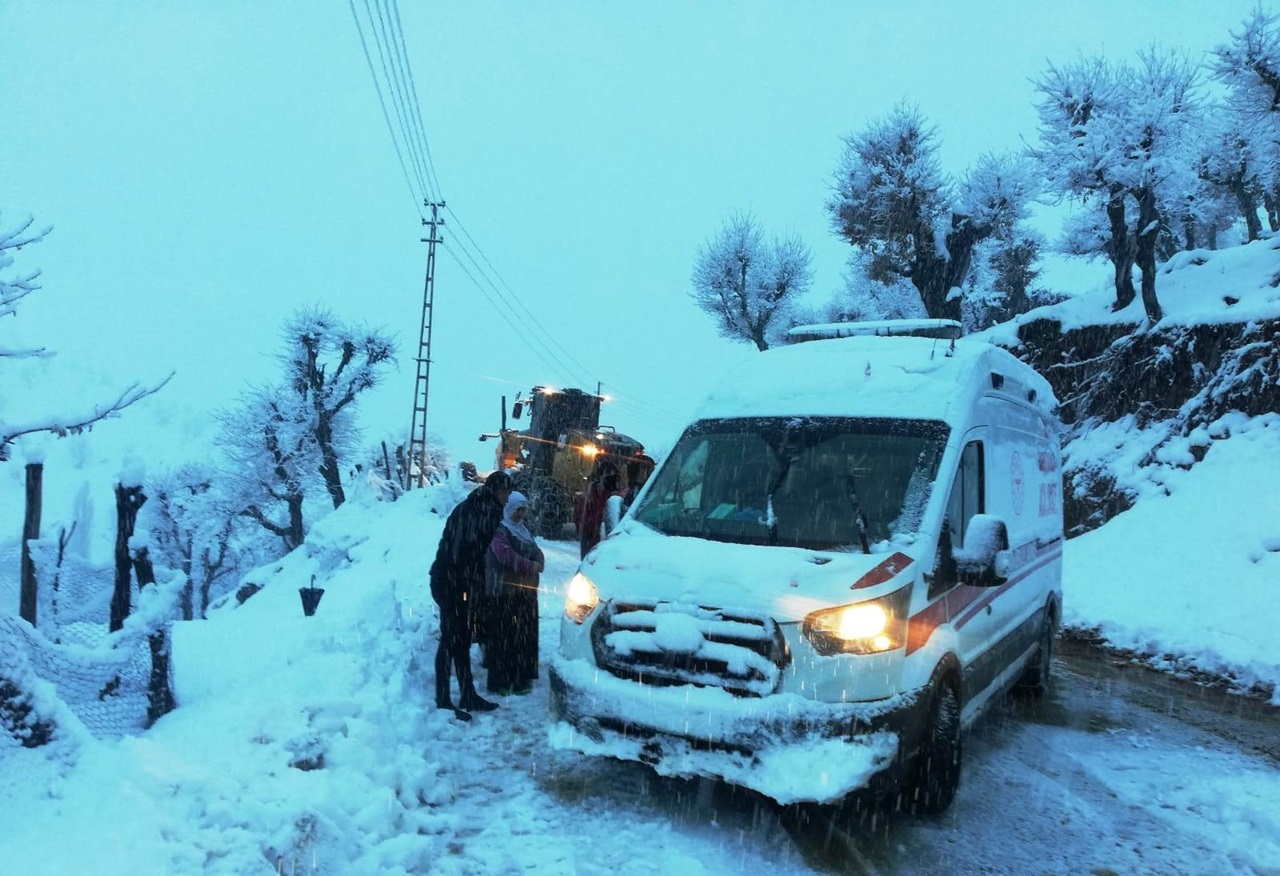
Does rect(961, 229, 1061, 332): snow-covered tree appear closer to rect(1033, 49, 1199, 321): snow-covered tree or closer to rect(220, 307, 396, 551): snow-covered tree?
rect(1033, 49, 1199, 321): snow-covered tree

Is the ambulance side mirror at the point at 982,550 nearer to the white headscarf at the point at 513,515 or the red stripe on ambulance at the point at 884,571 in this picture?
the red stripe on ambulance at the point at 884,571

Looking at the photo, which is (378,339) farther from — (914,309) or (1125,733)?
(1125,733)

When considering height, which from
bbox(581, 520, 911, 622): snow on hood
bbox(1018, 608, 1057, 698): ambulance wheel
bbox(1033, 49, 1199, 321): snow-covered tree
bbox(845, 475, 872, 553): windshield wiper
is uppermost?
bbox(1033, 49, 1199, 321): snow-covered tree

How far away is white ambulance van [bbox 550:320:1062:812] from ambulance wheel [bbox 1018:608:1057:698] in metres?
1.41

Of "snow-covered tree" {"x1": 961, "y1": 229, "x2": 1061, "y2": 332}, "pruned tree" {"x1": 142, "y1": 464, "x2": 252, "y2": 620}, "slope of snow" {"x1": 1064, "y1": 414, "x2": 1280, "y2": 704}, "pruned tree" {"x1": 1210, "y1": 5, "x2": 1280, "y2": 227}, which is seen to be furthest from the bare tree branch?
"pruned tree" {"x1": 142, "y1": 464, "x2": 252, "y2": 620}

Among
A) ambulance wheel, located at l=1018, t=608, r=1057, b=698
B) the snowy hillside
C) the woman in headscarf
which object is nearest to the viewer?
the woman in headscarf

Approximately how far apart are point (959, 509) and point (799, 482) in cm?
92

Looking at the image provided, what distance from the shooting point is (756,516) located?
15.6 ft

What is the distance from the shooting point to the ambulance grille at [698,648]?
12.7ft

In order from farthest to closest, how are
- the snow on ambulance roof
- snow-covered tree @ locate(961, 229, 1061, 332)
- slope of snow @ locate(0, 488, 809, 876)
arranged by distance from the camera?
snow-covered tree @ locate(961, 229, 1061, 332)
the snow on ambulance roof
slope of snow @ locate(0, 488, 809, 876)

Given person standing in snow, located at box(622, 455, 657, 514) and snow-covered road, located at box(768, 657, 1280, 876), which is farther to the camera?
person standing in snow, located at box(622, 455, 657, 514)

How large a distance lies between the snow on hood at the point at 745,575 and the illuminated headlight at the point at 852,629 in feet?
0.15

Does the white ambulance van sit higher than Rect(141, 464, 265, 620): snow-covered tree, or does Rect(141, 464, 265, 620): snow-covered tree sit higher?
the white ambulance van

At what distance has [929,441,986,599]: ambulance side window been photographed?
4.41 m
